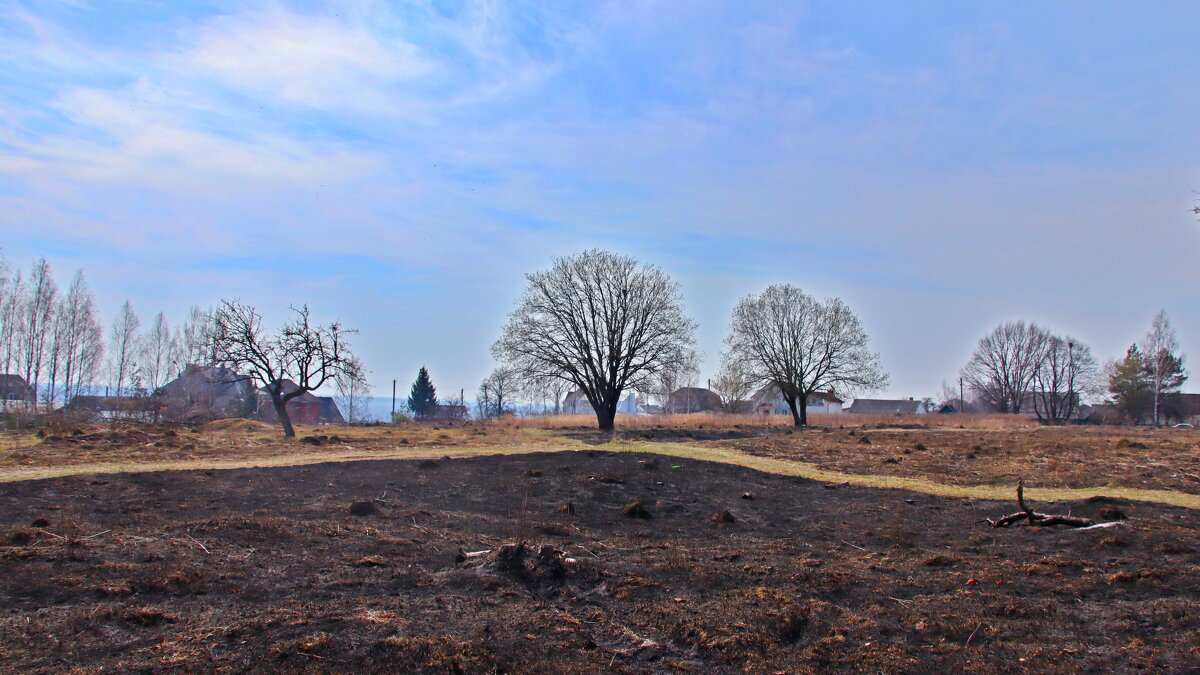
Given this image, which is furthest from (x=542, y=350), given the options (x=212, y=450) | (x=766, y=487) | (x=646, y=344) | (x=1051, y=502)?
(x=1051, y=502)

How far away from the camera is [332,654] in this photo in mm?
4086

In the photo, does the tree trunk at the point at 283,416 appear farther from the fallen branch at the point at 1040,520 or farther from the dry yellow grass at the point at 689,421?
the fallen branch at the point at 1040,520

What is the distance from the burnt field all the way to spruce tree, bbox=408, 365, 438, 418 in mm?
55805

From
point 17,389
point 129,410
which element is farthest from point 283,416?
point 17,389

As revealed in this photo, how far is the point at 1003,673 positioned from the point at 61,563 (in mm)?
6658

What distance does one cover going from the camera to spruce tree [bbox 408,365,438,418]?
64.7 meters

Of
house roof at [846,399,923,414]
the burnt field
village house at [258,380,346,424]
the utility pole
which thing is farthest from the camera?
house roof at [846,399,923,414]

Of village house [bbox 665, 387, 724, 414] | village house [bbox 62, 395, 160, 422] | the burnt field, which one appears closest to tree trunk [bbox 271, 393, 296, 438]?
village house [bbox 62, 395, 160, 422]

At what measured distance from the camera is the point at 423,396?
65500 millimetres

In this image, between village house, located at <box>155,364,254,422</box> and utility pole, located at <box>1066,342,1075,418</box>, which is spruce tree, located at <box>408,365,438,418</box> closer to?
village house, located at <box>155,364,254,422</box>

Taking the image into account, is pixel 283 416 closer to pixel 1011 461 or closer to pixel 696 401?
pixel 1011 461

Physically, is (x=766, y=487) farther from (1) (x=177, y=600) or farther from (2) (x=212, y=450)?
(2) (x=212, y=450)

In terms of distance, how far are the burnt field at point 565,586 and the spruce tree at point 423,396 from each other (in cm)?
5580

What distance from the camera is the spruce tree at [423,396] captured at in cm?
6469
